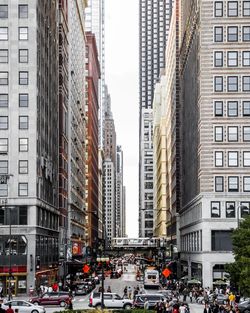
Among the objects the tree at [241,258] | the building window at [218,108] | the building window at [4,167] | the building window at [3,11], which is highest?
the building window at [3,11]

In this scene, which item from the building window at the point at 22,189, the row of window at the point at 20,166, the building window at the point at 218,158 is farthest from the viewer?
the building window at the point at 218,158

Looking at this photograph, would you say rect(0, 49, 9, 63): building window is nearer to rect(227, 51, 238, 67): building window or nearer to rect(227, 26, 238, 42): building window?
rect(227, 51, 238, 67): building window

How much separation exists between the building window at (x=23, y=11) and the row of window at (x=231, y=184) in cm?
3065

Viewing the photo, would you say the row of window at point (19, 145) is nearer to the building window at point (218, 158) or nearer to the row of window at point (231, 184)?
the building window at point (218, 158)

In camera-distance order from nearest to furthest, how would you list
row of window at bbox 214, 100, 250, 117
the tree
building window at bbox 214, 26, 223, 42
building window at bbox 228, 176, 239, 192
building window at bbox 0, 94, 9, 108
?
1. the tree
2. building window at bbox 0, 94, 9, 108
3. building window at bbox 228, 176, 239, 192
4. row of window at bbox 214, 100, 250, 117
5. building window at bbox 214, 26, 223, 42

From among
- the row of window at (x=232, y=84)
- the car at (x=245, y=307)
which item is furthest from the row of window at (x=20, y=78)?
the car at (x=245, y=307)

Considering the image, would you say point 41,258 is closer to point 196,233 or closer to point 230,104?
point 196,233

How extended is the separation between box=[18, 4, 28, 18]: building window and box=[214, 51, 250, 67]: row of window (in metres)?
23.7

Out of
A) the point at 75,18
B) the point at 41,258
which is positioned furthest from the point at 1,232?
the point at 75,18

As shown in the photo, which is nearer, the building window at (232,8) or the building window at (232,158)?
the building window at (232,158)

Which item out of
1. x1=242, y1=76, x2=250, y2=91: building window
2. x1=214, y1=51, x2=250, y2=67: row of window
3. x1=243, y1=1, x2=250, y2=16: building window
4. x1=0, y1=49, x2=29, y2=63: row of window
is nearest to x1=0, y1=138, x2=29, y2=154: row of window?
x1=0, y1=49, x2=29, y2=63: row of window

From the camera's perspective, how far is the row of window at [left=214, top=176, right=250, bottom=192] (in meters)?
101

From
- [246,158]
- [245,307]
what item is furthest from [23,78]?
[245,307]

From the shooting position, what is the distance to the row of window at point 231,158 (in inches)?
4003
